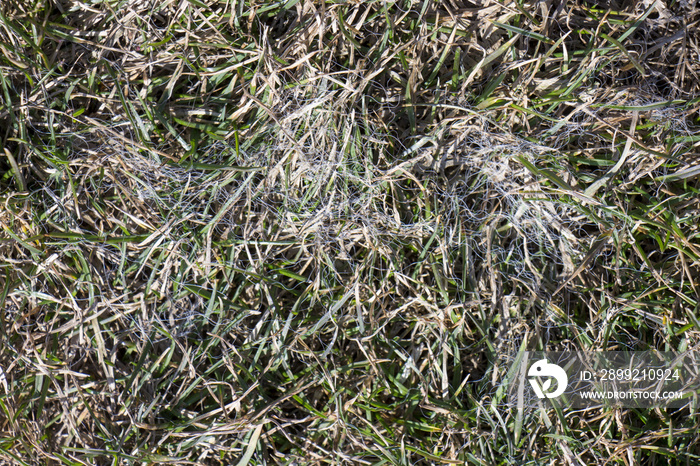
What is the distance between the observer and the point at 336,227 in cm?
138

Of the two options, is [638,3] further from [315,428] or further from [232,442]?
[232,442]

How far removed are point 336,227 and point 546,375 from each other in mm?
717

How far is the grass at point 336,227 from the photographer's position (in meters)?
1.37

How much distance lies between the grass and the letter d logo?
0.06 metres

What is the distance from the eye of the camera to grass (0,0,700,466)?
1371 millimetres

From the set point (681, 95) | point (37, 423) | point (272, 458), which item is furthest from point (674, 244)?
point (37, 423)

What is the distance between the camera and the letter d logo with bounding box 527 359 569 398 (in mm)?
1388

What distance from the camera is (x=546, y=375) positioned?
4.57 ft

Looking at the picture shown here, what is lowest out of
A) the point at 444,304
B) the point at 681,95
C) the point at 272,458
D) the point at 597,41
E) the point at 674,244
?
the point at 272,458

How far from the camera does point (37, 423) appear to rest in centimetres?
139

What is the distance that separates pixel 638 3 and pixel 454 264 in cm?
88

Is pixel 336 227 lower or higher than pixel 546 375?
higher

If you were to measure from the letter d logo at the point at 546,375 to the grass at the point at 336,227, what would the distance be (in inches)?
2.4

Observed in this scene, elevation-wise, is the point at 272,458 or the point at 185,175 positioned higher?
the point at 185,175
